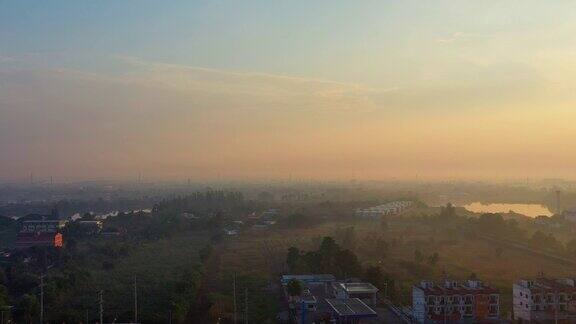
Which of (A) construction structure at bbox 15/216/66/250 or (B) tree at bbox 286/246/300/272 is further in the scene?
(A) construction structure at bbox 15/216/66/250

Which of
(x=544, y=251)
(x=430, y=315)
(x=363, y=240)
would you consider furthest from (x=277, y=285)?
(x=544, y=251)

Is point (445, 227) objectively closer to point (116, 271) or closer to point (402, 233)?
point (402, 233)

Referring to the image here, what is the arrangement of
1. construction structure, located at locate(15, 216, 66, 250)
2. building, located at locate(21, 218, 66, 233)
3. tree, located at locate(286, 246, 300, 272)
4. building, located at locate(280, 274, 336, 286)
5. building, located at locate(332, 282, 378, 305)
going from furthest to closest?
building, located at locate(21, 218, 66, 233) < construction structure, located at locate(15, 216, 66, 250) < tree, located at locate(286, 246, 300, 272) < building, located at locate(280, 274, 336, 286) < building, located at locate(332, 282, 378, 305)

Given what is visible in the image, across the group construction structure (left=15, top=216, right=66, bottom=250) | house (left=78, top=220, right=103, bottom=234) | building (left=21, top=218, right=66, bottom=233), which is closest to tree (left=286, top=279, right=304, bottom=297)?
construction structure (left=15, top=216, right=66, bottom=250)

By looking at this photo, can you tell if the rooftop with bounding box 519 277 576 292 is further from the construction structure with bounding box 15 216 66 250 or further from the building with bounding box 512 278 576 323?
the construction structure with bounding box 15 216 66 250

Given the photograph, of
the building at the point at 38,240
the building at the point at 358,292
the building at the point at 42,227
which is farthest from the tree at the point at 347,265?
the building at the point at 42,227

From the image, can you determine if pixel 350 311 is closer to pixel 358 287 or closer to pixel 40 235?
pixel 358 287

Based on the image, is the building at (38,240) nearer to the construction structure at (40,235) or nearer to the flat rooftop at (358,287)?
the construction structure at (40,235)
